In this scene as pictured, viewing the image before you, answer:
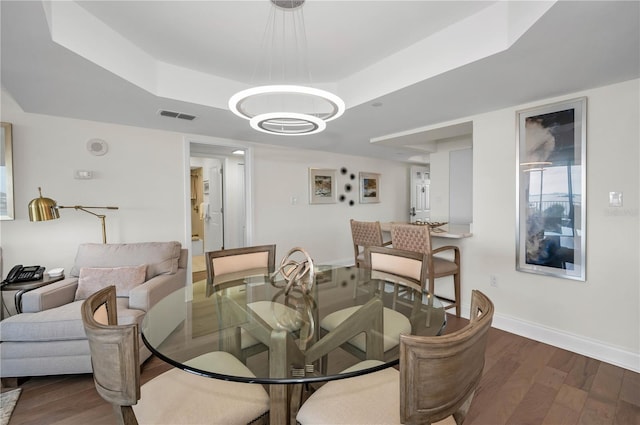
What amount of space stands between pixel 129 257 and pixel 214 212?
3.25 metres

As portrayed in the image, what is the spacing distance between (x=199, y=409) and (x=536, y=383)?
222 cm

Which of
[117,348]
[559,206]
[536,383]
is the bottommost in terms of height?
[536,383]

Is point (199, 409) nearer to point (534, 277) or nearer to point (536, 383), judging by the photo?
point (536, 383)

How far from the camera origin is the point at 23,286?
7.45 ft

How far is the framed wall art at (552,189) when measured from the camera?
2.38m

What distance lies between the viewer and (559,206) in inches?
97.7

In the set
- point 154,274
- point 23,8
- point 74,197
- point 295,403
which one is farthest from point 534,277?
point 74,197

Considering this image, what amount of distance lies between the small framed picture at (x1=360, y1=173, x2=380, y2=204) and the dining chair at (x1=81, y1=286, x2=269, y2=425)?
15.6 feet

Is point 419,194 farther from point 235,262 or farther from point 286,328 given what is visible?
point 286,328

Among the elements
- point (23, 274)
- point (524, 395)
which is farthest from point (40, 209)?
point (524, 395)

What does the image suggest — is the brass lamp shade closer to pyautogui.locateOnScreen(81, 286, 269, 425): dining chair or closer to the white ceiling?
the white ceiling

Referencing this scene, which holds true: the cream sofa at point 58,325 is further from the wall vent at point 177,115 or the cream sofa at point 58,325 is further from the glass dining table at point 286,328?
the wall vent at point 177,115

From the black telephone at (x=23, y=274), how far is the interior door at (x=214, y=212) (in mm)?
3153

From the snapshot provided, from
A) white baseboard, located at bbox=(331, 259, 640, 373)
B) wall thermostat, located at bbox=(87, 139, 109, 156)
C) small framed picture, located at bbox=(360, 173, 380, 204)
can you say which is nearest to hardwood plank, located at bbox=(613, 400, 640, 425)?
white baseboard, located at bbox=(331, 259, 640, 373)
